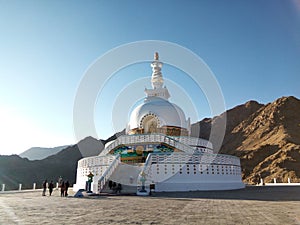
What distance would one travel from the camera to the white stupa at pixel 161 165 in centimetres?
2048

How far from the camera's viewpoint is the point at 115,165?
2184cm

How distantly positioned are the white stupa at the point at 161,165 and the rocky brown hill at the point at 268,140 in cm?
3391

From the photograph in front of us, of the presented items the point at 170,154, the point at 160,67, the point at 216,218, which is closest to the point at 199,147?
the point at 170,154

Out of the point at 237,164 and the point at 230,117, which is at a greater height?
the point at 230,117

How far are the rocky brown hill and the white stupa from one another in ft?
111

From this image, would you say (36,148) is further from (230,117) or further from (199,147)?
(199,147)

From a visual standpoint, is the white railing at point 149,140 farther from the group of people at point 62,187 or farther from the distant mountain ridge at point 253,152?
the distant mountain ridge at point 253,152

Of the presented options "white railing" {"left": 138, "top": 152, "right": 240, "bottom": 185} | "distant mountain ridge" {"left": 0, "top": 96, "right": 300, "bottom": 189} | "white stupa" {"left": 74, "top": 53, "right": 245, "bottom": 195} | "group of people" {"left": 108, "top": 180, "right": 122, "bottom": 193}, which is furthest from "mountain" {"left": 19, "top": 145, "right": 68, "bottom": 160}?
"white railing" {"left": 138, "top": 152, "right": 240, "bottom": 185}

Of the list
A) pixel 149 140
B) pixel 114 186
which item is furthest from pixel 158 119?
pixel 114 186

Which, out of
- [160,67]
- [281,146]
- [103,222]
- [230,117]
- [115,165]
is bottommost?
[103,222]

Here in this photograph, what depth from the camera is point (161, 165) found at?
20.9 m

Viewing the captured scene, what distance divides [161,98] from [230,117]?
103198mm

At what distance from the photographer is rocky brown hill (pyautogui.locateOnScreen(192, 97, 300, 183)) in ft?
209

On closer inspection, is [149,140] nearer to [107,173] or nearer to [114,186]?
[107,173]
